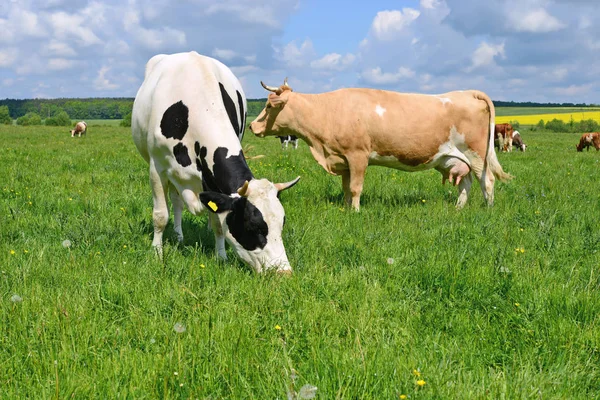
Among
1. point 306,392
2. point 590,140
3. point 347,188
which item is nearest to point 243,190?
point 306,392

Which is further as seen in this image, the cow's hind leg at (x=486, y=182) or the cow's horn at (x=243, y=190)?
the cow's hind leg at (x=486, y=182)

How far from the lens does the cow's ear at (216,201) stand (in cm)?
443

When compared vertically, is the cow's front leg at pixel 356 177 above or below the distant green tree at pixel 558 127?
below

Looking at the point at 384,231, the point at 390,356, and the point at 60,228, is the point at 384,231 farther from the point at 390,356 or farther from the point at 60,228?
the point at 60,228

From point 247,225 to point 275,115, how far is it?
15.0ft

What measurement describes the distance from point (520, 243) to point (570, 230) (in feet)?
3.43

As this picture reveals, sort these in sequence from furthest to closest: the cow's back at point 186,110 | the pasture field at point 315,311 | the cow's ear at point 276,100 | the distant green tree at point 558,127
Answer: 1. the distant green tree at point 558,127
2. the cow's ear at point 276,100
3. the cow's back at point 186,110
4. the pasture field at point 315,311

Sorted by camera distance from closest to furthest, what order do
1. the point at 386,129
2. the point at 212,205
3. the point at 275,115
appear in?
the point at 212,205, the point at 386,129, the point at 275,115

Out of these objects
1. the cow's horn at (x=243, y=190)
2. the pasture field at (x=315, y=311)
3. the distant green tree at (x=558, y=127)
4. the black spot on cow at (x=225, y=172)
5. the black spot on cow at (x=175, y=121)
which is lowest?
the pasture field at (x=315, y=311)

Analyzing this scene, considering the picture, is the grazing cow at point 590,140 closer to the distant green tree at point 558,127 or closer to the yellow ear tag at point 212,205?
the yellow ear tag at point 212,205

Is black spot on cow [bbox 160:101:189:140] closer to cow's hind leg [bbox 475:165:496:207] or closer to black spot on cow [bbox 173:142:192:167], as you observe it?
black spot on cow [bbox 173:142:192:167]

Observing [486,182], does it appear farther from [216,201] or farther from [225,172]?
[216,201]

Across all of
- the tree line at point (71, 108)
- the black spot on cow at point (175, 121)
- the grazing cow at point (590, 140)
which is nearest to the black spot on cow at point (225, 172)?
the black spot on cow at point (175, 121)

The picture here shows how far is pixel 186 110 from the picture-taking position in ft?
17.1
